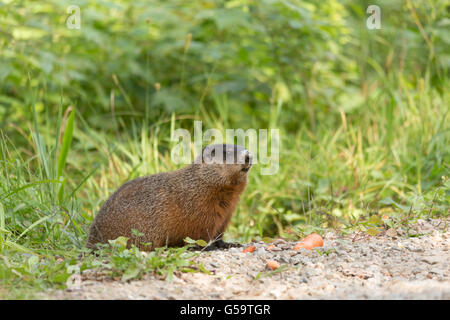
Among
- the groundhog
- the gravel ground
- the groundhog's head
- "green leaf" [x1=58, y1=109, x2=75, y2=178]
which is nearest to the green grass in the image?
"green leaf" [x1=58, y1=109, x2=75, y2=178]

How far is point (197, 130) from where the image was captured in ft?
21.3

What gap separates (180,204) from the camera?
14.0 feet

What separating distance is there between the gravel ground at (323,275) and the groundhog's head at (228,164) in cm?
63

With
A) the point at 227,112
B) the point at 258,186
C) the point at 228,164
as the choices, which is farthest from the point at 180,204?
the point at 227,112

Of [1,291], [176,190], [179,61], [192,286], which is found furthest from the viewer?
[179,61]

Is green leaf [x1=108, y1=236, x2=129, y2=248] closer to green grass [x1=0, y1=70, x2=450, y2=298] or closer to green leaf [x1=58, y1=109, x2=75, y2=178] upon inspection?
green grass [x1=0, y1=70, x2=450, y2=298]

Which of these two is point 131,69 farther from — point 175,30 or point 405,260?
point 405,260

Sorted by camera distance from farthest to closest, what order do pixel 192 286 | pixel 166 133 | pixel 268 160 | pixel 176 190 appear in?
pixel 166 133 → pixel 268 160 → pixel 176 190 → pixel 192 286

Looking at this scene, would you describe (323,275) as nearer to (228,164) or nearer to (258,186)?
(228,164)

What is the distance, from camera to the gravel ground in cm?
294

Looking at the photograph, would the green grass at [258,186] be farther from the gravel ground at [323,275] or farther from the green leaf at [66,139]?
the gravel ground at [323,275]

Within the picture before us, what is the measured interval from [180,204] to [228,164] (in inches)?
20.8

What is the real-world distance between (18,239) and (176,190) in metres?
1.31
